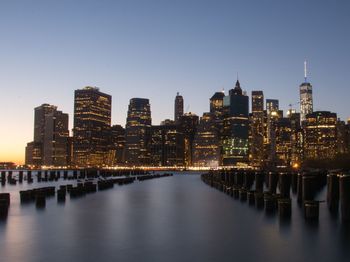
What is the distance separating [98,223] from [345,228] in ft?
59.8

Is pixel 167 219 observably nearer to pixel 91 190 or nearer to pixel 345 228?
pixel 345 228

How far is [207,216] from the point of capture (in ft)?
131

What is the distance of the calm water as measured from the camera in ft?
75.4

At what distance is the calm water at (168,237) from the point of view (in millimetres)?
22969

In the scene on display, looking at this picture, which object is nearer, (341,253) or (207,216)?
(341,253)

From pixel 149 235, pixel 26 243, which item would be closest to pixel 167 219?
pixel 149 235

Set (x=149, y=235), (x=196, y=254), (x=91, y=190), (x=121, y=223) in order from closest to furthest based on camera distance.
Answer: (x=196, y=254), (x=149, y=235), (x=121, y=223), (x=91, y=190)

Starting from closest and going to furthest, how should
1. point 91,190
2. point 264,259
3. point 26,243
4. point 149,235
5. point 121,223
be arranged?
point 264,259 → point 26,243 → point 149,235 → point 121,223 → point 91,190

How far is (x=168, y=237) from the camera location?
28.2 m

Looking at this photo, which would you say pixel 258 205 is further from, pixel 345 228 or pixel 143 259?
pixel 143 259

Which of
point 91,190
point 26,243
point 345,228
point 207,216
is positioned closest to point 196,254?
point 26,243

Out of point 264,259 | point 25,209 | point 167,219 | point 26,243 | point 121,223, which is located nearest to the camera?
point 264,259

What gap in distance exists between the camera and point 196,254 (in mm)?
23312

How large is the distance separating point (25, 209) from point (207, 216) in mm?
17826
